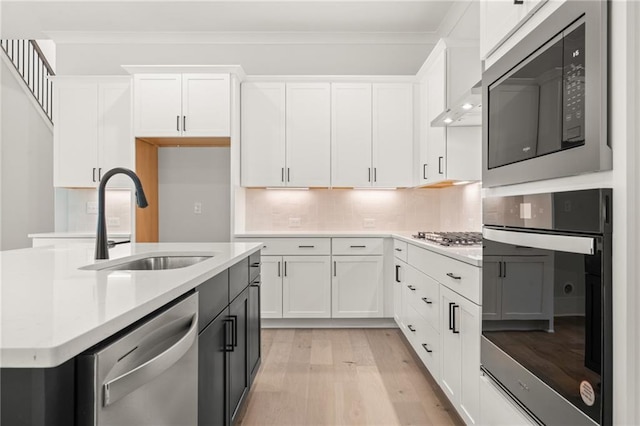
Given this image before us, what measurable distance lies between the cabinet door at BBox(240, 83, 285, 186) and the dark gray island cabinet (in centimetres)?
167

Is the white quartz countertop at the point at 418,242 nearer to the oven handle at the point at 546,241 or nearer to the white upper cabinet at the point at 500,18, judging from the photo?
the oven handle at the point at 546,241

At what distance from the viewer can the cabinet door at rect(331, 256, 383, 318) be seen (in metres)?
3.97

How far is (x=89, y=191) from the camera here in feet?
14.9

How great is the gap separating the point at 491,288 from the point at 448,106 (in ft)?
6.34

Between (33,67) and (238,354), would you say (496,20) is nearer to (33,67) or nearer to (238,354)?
(238,354)

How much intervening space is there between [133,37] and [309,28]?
197 centimetres

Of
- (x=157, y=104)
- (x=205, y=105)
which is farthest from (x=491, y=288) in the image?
(x=157, y=104)

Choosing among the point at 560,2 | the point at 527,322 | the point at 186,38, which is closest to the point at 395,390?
the point at 527,322

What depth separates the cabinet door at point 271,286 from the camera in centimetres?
393

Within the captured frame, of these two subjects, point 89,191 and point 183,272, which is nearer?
point 183,272

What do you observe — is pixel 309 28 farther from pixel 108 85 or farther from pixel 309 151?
pixel 108 85

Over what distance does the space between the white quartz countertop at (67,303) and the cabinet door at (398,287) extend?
2.34 m

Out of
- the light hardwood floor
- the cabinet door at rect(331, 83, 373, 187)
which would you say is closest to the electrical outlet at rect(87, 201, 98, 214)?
the light hardwood floor

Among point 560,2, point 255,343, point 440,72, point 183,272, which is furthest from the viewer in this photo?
point 440,72
